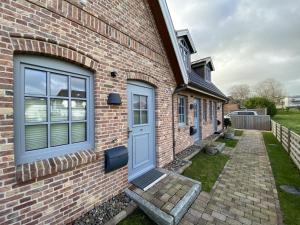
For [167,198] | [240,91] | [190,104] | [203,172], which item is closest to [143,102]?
[167,198]

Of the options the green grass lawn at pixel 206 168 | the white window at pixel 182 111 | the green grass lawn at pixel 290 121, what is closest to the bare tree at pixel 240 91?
the green grass lawn at pixel 290 121

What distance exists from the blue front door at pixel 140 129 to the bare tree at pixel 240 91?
5165 centimetres

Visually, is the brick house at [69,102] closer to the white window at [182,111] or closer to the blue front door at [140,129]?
the blue front door at [140,129]

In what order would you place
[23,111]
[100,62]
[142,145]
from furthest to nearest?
[142,145], [100,62], [23,111]

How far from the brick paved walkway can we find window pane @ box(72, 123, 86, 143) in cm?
243

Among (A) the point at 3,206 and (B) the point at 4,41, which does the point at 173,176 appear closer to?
(A) the point at 3,206

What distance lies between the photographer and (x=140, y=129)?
4691 mm

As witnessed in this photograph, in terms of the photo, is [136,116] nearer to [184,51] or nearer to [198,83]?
[198,83]

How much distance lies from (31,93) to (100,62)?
1.38 metres

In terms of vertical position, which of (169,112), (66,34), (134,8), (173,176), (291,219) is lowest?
(291,219)

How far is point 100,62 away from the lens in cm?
338

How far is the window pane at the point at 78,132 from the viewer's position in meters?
3.05

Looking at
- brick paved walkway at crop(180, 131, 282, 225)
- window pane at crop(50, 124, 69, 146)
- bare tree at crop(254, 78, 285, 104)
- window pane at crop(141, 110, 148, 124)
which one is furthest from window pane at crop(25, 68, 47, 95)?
bare tree at crop(254, 78, 285, 104)

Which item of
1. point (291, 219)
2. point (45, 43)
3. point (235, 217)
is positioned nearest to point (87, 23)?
point (45, 43)
